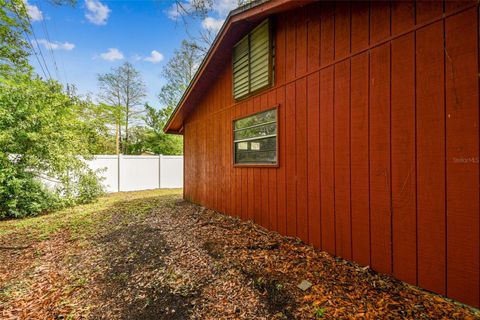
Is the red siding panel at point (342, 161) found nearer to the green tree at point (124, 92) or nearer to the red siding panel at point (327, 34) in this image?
the red siding panel at point (327, 34)

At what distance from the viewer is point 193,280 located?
2.68 metres

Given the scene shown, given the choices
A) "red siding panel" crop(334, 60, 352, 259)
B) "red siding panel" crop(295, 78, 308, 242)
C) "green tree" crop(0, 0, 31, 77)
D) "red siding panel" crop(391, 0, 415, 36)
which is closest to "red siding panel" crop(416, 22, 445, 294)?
"red siding panel" crop(391, 0, 415, 36)

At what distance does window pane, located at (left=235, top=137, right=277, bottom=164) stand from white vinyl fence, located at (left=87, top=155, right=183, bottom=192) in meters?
8.10

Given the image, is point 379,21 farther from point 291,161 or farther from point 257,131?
point 257,131

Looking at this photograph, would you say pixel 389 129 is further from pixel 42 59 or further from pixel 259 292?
pixel 42 59

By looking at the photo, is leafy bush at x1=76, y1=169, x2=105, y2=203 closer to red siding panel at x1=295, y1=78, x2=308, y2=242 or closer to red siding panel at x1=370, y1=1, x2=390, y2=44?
red siding panel at x1=295, y1=78, x2=308, y2=242

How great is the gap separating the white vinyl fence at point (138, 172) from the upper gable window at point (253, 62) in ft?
27.8

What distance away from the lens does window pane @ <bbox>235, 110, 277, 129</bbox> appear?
163 inches

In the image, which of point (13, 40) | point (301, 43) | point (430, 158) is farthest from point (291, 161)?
point (13, 40)

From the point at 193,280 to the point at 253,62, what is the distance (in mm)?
4244

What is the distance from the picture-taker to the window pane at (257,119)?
4133 mm

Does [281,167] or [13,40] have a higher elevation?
[13,40]

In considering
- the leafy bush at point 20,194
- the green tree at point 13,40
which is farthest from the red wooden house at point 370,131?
the green tree at point 13,40

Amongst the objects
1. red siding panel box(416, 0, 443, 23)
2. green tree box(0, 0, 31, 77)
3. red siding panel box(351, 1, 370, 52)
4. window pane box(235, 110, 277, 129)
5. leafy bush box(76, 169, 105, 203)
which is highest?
green tree box(0, 0, 31, 77)
